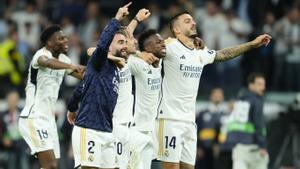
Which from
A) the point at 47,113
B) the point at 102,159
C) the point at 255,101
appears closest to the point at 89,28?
the point at 255,101

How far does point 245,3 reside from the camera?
2741cm

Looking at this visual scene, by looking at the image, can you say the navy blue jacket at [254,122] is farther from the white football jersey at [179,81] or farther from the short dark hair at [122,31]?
the short dark hair at [122,31]

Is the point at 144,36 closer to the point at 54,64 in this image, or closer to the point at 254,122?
the point at 54,64

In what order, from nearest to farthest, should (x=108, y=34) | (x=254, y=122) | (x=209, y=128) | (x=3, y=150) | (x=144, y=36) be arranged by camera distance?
(x=108, y=34) < (x=144, y=36) < (x=254, y=122) < (x=209, y=128) < (x=3, y=150)

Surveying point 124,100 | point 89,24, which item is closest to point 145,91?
point 124,100

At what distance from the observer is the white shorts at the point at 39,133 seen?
18188 millimetres

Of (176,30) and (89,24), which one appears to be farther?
(89,24)

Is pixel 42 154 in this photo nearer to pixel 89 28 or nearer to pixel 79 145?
pixel 79 145

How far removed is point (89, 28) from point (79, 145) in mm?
11452

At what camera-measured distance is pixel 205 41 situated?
86.1 feet

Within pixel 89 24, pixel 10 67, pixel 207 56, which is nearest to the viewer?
pixel 207 56

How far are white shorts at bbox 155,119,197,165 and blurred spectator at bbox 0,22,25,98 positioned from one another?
28.8ft

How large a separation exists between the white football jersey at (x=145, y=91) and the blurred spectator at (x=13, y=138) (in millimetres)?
6871

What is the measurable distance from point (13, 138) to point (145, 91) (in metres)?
7.84
